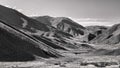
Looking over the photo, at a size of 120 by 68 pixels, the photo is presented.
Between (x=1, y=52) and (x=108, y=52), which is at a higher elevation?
(x=1, y=52)

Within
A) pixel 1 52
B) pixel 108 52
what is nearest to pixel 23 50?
A: pixel 1 52

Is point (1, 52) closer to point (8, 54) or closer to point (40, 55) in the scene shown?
point (8, 54)

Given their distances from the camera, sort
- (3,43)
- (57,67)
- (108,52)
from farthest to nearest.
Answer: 1. (108,52)
2. (3,43)
3. (57,67)

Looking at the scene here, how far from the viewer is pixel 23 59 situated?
11644 centimetres

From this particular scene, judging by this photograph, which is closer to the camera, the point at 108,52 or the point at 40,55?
the point at 40,55

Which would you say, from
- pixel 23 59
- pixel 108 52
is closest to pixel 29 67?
pixel 23 59

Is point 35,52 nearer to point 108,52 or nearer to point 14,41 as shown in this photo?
point 14,41

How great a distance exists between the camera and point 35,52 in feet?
429

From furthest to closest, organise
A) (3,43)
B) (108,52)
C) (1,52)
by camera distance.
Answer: (108,52) < (3,43) < (1,52)

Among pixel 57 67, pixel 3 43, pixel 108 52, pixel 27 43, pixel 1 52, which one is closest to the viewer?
pixel 57 67

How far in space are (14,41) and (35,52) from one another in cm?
1118

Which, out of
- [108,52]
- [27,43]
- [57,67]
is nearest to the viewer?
[57,67]

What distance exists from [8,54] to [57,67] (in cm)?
3583

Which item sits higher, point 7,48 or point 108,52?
point 7,48
